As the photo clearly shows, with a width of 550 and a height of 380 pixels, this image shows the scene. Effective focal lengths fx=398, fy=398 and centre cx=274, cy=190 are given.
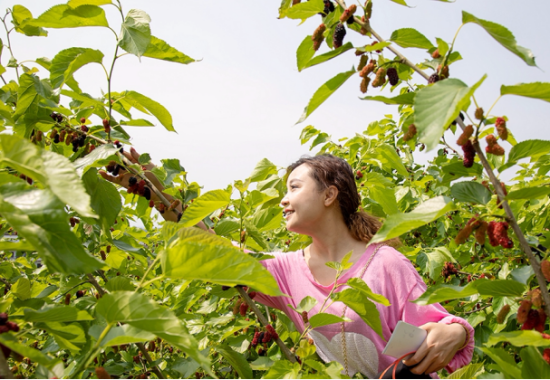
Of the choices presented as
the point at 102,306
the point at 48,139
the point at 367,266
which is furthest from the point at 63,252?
the point at 367,266

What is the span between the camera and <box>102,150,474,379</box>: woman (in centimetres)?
149

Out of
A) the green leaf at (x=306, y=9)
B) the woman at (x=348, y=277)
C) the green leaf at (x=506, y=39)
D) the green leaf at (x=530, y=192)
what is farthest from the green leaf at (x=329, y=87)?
the woman at (x=348, y=277)

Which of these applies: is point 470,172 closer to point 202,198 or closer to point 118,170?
point 202,198

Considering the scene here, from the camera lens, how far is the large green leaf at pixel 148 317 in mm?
622

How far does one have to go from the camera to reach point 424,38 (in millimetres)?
979

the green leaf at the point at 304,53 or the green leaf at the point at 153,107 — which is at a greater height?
the green leaf at the point at 304,53

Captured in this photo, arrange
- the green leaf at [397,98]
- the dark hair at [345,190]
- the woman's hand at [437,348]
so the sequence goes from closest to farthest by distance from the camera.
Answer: the green leaf at [397,98] < the woman's hand at [437,348] < the dark hair at [345,190]

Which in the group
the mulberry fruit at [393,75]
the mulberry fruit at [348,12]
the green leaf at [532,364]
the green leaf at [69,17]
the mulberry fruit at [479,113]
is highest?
the mulberry fruit at [348,12]

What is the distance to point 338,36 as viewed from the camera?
102cm

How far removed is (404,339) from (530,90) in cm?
90

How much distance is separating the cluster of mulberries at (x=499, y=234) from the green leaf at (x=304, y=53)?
60 centimetres

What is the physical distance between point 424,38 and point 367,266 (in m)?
1.10

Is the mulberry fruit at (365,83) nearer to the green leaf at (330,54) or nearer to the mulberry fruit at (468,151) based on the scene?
the green leaf at (330,54)

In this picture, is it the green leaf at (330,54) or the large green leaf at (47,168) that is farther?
the green leaf at (330,54)
